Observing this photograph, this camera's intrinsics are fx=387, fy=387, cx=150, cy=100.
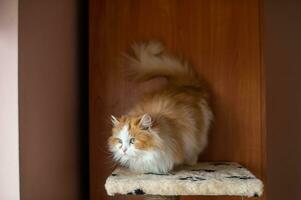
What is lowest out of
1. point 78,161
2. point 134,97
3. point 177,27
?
point 78,161

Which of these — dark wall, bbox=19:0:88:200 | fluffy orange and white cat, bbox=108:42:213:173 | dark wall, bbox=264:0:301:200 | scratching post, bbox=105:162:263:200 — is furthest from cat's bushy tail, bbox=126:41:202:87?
dark wall, bbox=264:0:301:200

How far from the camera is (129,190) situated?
4.28 feet

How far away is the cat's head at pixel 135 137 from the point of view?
1335mm

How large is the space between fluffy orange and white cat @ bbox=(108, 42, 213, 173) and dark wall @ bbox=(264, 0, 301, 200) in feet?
2.30

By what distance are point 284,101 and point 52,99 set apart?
136 centimetres

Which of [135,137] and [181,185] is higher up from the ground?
[135,137]

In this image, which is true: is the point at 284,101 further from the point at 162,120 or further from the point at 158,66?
the point at 162,120

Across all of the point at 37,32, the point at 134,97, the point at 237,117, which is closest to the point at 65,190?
A: the point at 134,97

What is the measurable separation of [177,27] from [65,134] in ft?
2.16

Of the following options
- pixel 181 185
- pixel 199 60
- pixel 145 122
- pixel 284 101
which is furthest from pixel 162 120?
pixel 284 101

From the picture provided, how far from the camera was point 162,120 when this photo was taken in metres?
1.43

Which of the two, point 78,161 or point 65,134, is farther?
point 78,161

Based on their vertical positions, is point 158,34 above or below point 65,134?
above

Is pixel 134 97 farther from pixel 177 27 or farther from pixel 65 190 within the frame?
pixel 65 190
